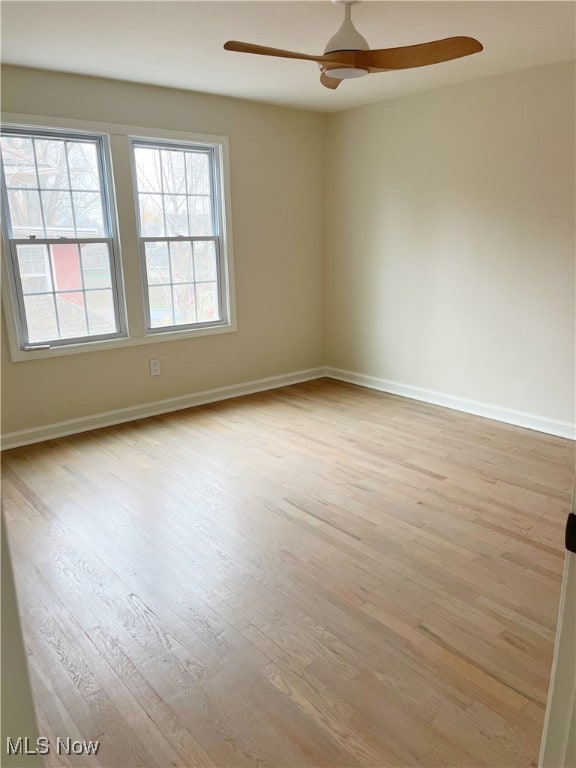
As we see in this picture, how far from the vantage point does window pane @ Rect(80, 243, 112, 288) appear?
4000mm

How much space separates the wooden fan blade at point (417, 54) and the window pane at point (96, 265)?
238 centimetres

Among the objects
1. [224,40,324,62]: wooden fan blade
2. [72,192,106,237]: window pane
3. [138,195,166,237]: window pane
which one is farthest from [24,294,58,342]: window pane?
[224,40,324,62]: wooden fan blade

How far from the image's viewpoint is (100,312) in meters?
4.15

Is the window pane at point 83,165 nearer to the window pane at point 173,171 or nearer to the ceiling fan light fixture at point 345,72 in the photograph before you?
the window pane at point 173,171

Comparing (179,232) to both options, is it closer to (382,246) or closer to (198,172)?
(198,172)

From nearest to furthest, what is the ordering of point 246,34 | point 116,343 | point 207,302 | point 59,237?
Result: 1. point 246,34
2. point 59,237
3. point 116,343
4. point 207,302

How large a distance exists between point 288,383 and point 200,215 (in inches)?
71.8

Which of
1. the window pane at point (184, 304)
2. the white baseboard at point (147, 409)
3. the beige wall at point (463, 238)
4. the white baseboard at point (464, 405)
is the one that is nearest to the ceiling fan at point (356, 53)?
the beige wall at point (463, 238)

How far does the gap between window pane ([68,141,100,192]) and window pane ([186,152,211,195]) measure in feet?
2.58

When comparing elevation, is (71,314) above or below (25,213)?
below

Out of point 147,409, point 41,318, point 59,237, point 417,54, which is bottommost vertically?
point 147,409

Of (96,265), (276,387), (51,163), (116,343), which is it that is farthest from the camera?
(276,387)

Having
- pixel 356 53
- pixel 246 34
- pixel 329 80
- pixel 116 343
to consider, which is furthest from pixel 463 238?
pixel 116 343

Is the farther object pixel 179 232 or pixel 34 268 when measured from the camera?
pixel 179 232
